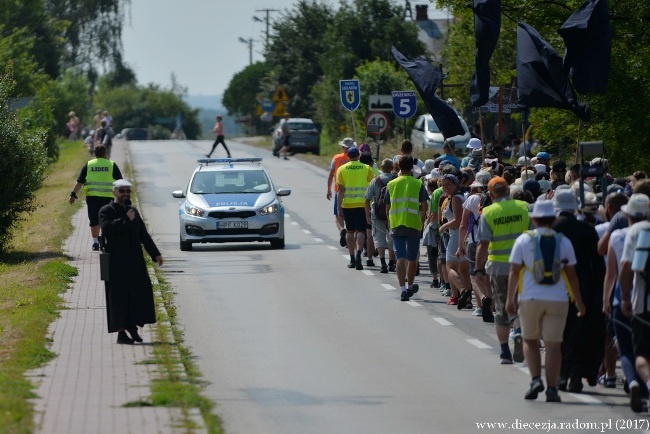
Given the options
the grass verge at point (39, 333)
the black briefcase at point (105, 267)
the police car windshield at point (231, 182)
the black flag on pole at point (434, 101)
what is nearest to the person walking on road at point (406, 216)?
the grass verge at point (39, 333)

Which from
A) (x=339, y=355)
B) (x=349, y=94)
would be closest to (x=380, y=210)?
(x=339, y=355)

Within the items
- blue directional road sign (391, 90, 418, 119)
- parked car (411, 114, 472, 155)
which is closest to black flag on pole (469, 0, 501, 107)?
blue directional road sign (391, 90, 418, 119)

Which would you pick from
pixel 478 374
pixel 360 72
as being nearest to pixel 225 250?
pixel 478 374

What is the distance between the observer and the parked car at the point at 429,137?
157 ft

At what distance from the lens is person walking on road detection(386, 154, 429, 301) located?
18484mm

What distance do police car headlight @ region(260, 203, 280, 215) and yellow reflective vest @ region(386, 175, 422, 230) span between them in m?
7.41

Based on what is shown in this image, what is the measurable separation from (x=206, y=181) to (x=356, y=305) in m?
Result: 9.26

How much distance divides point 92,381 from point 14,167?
40.1 ft

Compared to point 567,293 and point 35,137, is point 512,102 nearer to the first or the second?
point 35,137

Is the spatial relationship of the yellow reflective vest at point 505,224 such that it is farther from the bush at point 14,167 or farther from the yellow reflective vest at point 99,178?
the bush at point 14,167

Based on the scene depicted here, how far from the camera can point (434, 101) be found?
22.1 m

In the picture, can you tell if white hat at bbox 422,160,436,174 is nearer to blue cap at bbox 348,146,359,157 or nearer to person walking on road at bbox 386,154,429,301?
blue cap at bbox 348,146,359,157

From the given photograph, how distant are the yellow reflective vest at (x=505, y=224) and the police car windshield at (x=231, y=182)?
43.4 feet

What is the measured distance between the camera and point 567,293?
11586 millimetres
